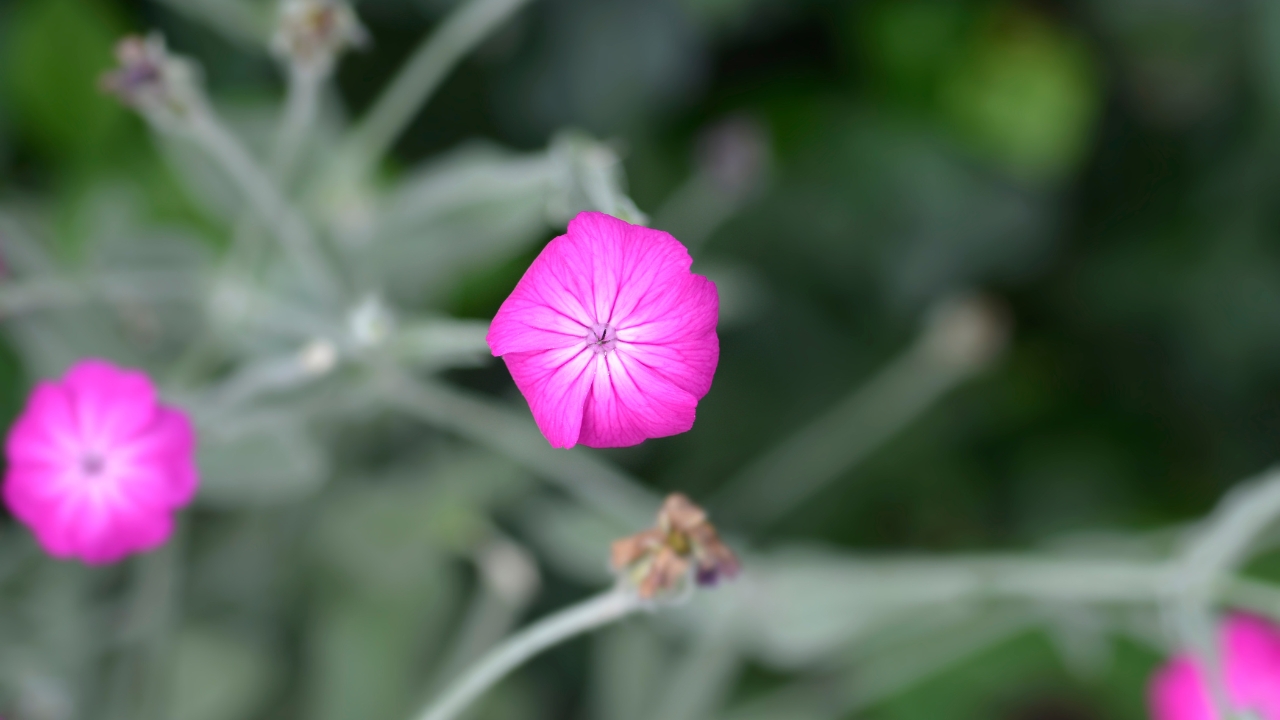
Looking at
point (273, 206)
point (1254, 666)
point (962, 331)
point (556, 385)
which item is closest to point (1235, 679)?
point (1254, 666)

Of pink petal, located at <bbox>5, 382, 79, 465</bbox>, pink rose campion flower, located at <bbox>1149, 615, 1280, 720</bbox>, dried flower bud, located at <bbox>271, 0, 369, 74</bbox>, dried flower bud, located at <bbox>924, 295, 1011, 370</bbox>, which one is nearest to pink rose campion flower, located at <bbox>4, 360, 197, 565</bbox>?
pink petal, located at <bbox>5, 382, 79, 465</bbox>

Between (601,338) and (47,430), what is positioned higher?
(47,430)

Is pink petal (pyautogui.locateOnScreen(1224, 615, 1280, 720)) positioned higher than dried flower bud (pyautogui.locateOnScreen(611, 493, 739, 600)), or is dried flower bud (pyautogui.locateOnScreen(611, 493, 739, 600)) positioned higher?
pink petal (pyautogui.locateOnScreen(1224, 615, 1280, 720))

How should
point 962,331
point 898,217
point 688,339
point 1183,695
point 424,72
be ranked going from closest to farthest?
point 688,339 < point 424,72 < point 1183,695 < point 962,331 < point 898,217

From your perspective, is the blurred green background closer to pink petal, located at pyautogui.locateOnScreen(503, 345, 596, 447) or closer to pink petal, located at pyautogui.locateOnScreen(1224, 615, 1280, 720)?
pink petal, located at pyautogui.locateOnScreen(1224, 615, 1280, 720)

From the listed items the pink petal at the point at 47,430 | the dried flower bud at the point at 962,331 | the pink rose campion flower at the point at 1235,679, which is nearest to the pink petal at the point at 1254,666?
the pink rose campion flower at the point at 1235,679

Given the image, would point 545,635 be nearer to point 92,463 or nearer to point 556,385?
point 556,385
